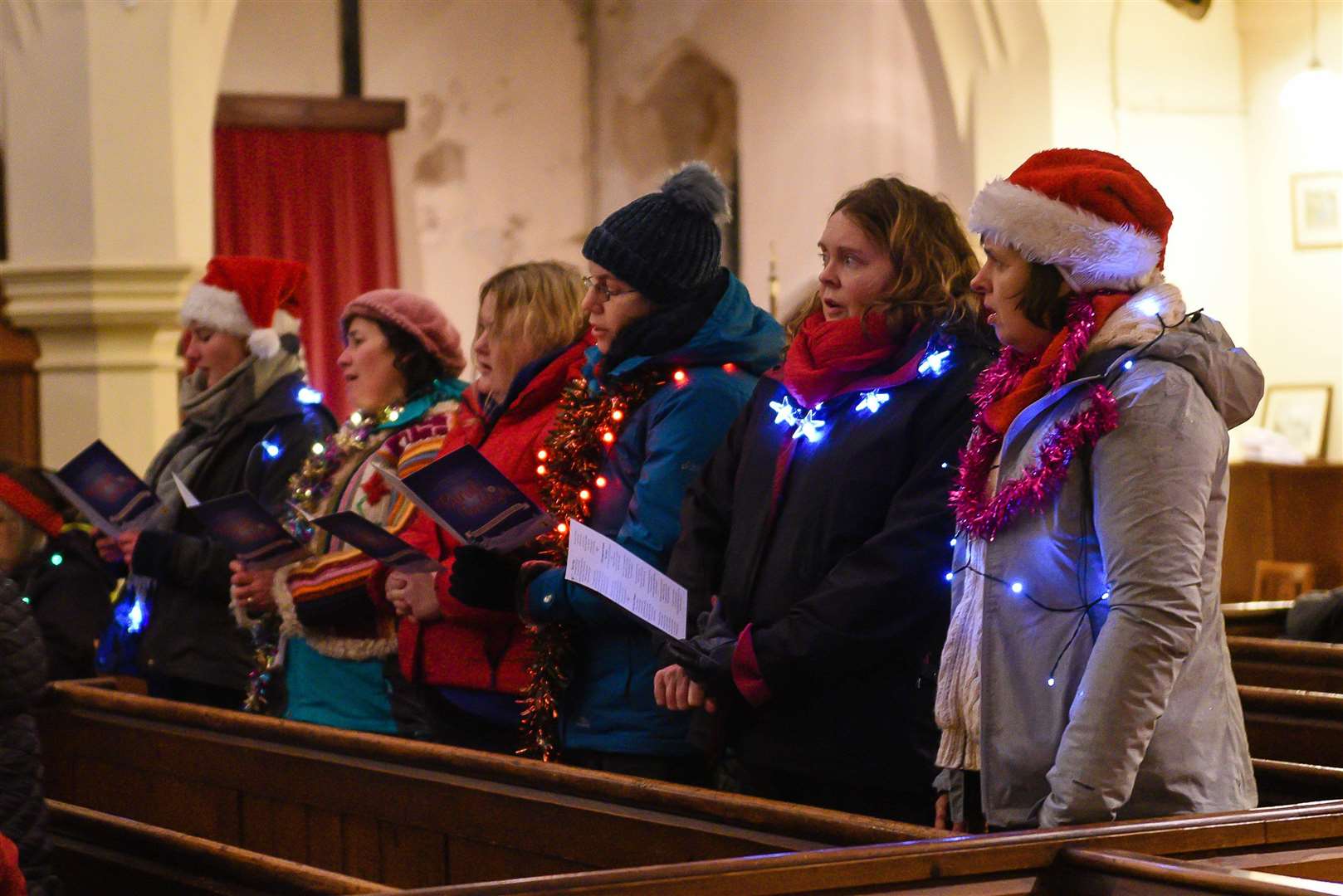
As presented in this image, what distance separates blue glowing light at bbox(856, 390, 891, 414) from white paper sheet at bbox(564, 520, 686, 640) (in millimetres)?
348

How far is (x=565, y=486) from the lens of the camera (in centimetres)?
301

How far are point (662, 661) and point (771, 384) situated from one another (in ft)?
1.45

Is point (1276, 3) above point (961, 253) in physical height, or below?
above

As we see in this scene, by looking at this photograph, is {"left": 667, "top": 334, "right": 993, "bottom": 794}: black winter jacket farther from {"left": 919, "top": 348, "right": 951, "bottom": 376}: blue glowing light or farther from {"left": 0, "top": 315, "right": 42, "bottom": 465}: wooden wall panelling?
{"left": 0, "top": 315, "right": 42, "bottom": 465}: wooden wall panelling

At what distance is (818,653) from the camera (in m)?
2.41

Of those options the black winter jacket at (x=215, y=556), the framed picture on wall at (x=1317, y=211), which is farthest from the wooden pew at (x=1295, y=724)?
the framed picture on wall at (x=1317, y=211)

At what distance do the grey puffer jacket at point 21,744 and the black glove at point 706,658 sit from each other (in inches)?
41.8

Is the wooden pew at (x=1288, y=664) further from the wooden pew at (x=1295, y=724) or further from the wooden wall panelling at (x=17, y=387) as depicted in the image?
the wooden wall panelling at (x=17, y=387)

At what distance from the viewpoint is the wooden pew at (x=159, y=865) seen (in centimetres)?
223

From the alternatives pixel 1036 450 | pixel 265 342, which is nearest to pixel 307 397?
pixel 265 342

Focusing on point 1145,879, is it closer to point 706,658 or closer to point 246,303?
point 706,658

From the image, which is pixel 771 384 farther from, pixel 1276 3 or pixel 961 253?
pixel 1276 3

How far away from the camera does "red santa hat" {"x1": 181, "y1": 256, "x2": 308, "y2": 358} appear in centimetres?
413

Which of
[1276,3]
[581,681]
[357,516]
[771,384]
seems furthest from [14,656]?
[1276,3]
